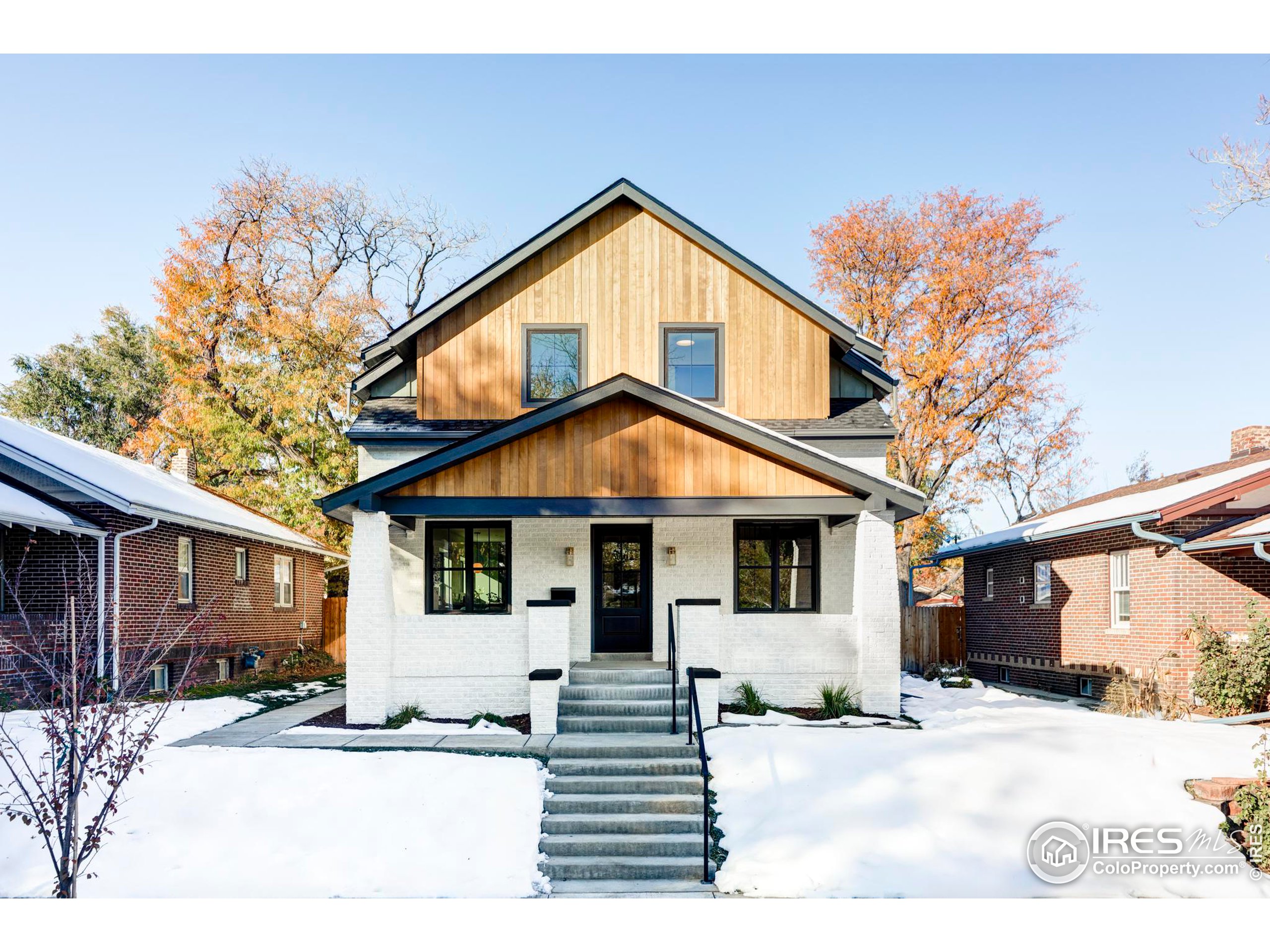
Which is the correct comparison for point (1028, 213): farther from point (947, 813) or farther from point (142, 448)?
point (142, 448)

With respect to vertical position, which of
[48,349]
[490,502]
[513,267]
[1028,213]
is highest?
[1028,213]

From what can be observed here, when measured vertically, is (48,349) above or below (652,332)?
above

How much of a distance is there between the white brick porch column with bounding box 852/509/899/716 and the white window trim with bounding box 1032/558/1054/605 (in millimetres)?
7517

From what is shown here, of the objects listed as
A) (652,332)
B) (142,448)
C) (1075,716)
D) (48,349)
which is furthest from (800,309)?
(48,349)

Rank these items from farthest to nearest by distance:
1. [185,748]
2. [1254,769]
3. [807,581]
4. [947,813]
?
[807,581] → [185,748] → [1254,769] → [947,813]

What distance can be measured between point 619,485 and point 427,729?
162 inches

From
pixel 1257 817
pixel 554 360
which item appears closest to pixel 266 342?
pixel 554 360

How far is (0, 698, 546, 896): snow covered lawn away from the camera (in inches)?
297

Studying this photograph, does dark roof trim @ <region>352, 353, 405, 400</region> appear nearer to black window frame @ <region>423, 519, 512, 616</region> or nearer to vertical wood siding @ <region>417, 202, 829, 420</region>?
vertical wood siding @ <region>417, 202, 829, 420</region>

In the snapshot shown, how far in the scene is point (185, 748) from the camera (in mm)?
10445

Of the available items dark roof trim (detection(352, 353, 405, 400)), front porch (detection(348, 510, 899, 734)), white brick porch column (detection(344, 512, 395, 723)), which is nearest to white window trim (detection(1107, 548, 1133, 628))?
front porch (detection(348, 510, 899, 734))

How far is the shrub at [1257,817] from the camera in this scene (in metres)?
7.61

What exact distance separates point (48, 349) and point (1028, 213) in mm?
37014

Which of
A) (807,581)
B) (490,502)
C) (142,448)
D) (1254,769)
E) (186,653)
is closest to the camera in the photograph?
(1254,769)
